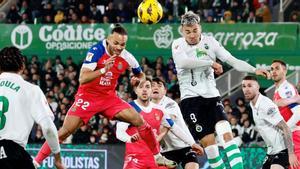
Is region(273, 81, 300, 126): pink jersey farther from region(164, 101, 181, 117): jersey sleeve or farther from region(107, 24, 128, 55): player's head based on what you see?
region(107, 24, 128, 55): player's head

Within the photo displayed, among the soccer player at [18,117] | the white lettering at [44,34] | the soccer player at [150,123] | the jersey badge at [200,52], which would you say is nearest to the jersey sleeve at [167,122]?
the soccer player at [150,123]

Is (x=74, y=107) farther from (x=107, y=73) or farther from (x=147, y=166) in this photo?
(x=147, y=166)

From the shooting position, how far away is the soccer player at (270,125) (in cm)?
1291

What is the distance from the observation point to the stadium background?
22.9 m

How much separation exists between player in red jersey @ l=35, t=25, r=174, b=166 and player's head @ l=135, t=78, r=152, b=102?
15 centimetres

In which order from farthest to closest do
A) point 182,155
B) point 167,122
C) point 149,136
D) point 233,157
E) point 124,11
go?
point 124,11, point 182,155, point 167,122, point 149,136, point 233,157

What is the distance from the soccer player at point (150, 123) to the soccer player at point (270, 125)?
3.74ft

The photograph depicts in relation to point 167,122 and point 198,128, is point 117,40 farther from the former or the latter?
point 167,122

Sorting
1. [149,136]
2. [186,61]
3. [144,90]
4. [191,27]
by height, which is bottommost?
[149,136]

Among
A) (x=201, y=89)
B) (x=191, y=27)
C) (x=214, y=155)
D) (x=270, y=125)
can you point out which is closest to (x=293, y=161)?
(x=270, y=125)

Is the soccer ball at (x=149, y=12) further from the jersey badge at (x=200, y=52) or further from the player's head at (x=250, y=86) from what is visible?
the player's head at (x=250, y=86)

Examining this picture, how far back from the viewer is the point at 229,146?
12500 mm

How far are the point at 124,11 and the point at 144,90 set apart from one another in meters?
12.9

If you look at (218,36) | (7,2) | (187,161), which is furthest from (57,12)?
(187,161)
